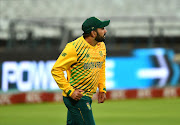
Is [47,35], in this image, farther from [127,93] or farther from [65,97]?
[65,97]

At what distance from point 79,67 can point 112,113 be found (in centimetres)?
673

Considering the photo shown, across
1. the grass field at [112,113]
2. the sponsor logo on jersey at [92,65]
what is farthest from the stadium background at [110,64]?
the sponsor logo on jersey at [92,65]

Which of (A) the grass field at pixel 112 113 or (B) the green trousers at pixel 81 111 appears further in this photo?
(A) the grass field at pixel 112 113

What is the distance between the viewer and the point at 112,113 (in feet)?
39.7

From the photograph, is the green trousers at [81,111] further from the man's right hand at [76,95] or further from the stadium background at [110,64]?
the stadium background at [110,64]

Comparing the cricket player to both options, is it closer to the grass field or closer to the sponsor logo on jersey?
the sponsor logo on jersey

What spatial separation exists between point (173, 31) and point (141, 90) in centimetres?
400

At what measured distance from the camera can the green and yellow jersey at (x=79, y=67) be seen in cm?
542

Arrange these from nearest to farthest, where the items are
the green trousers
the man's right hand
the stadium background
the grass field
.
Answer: the man's right hand
the green trousers
the grass field
the stadium background

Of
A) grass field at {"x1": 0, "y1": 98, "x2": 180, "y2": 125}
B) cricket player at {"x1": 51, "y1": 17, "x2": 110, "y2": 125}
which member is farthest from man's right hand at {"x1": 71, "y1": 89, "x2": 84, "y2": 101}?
grass field at {"x1": 0, "y1": 98, "x2": 180, "y2": 125}

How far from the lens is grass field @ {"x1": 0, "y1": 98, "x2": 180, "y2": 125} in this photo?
10328mm

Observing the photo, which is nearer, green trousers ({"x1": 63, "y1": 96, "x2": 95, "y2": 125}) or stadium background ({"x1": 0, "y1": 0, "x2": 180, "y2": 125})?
green trousers ({"x1": 63, "y1": 96, "x2": 95, "y2": 125})

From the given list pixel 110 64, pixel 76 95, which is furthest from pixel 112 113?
pixel 76 95

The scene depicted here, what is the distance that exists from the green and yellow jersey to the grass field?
451 cm
